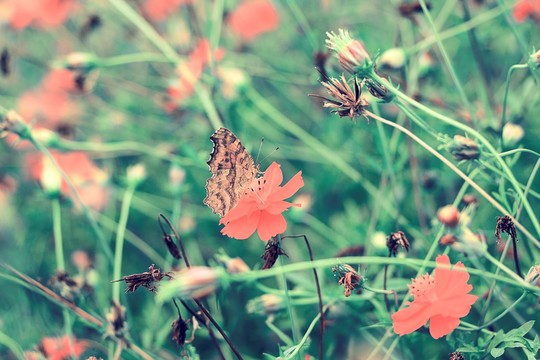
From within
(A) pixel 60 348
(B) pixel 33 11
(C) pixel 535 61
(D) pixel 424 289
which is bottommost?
(A) pixel 60 348

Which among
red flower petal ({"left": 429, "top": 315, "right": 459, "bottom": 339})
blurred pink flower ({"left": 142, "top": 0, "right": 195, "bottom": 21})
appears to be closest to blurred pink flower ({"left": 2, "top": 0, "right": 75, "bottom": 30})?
blurred pink flower ({"left": 142, "top": 0, "right": 195, "bottom": 21})

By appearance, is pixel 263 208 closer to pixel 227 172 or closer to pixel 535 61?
pixel 227 172

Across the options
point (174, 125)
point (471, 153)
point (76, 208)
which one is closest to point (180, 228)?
point (76, 208)

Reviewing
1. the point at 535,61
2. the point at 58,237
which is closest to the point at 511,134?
the point at 535,61

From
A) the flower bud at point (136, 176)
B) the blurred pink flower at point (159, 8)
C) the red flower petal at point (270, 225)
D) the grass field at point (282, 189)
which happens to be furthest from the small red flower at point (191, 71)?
the red flower petal at point (270, 225)

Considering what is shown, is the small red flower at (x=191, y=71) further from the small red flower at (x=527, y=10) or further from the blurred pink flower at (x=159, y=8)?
the small red flower at (x=527, y=10)

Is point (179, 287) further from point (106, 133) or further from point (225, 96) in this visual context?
point (106, 133)

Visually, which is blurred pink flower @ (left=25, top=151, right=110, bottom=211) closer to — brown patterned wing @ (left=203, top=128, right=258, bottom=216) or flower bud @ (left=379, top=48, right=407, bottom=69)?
brown patterned wing @ (left=203, top=128, right=258, bottom=216)
